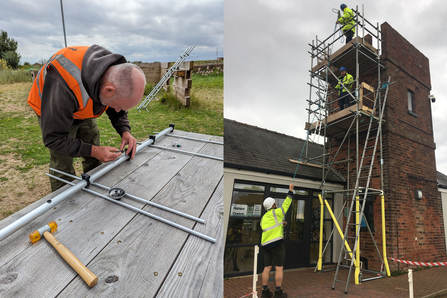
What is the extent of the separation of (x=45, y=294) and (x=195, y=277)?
455 millimetres

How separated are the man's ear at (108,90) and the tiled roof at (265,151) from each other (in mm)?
1570

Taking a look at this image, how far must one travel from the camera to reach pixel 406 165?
2.75 meters

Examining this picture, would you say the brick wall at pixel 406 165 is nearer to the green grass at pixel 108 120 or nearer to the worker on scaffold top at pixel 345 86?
the worker on scaffold top at pixel 345 86

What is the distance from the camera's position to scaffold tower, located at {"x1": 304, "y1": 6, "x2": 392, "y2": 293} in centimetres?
248

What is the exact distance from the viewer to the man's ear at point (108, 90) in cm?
126

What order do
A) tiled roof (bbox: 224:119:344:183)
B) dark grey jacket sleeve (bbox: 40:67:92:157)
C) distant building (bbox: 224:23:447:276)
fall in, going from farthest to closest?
tiled roof (bbox: 224:119:344:183)
distant building (bbox: 224:23:447:276)
dark grey jacket sleeve (bbox: 40:67:92:157)

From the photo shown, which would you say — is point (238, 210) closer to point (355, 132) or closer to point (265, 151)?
point (265, 151)

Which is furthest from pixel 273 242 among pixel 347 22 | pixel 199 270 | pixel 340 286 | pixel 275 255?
pixel 347 22

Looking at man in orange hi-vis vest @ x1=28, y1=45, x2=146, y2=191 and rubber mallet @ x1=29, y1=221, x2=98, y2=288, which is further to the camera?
man in orange hi-vis vest @ x1=28, y1=45, x2=146, y2=191

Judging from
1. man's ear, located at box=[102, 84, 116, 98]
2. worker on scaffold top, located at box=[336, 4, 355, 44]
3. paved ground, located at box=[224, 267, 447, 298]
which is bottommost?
paved ground, located at box=[224, 267, 447, 298]

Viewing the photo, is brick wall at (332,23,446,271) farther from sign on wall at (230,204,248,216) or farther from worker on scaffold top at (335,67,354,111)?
sign on wall at (230,204,248,216)

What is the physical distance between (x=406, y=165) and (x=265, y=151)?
1.68 metres

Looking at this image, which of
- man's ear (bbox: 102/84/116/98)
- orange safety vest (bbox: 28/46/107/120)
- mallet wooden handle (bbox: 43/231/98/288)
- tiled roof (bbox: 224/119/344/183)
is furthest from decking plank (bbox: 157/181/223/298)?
tiled roof (bbox: 224/119/344/183)

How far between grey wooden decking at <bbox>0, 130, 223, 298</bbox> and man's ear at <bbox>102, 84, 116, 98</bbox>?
53 cm
